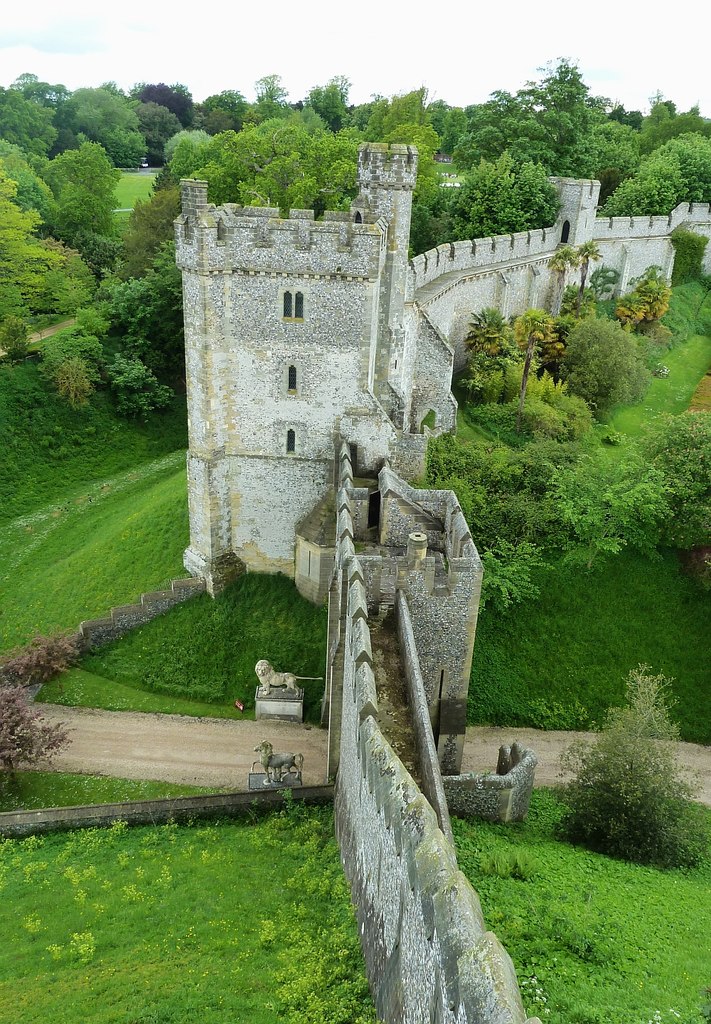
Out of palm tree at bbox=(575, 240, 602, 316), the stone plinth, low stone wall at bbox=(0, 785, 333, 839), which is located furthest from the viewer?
palm tree at bbox=(575, 240, 602, 316)

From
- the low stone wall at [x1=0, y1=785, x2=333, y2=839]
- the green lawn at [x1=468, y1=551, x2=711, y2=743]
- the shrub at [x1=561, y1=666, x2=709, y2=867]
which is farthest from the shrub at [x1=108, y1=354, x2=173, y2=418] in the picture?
the shrub at [x1=561, y1=666, x2=709, y2=867]

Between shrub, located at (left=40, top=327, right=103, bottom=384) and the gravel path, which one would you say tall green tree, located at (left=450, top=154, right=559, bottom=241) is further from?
the gravel path

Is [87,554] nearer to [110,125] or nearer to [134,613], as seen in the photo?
[134,613]

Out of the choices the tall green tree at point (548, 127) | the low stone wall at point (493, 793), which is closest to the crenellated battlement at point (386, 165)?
the low stone wall at point (493, 793)

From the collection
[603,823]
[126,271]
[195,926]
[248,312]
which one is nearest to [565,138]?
[126,271]

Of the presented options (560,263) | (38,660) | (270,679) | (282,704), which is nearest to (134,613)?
(38,660)

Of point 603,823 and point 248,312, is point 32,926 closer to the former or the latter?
point 603,823
